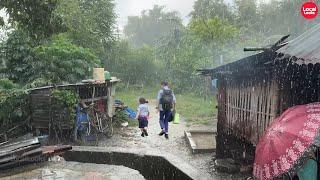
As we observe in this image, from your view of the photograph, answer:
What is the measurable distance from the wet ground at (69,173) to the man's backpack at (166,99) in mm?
4384

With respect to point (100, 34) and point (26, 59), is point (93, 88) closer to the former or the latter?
point (26, 59)

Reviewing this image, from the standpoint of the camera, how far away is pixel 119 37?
39094 millimetres

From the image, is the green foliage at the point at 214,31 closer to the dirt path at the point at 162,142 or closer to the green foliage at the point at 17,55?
the dirt path at the point at 162,142

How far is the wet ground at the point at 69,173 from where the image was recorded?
25.9 ft

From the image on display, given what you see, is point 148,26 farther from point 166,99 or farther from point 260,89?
point 260,89

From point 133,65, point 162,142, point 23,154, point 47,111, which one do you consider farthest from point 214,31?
point 23,154

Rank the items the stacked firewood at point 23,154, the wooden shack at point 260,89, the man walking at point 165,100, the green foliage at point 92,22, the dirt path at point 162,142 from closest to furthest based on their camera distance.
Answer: the wooden shack at point 260,89
the stacked firewood at point 23,154
the dirt path at point 162,142
the man walking at point 165,100
the green foliage at point 92,22

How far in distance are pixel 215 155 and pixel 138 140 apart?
3.90 m

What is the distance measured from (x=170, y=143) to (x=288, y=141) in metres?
9.33

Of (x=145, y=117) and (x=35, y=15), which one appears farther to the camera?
(x=145, y=117)

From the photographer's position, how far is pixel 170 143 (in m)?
13.8

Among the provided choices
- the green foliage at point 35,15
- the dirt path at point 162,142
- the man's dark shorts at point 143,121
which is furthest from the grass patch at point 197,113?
the green foliage at point 35,15

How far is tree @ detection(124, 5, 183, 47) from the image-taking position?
7962 cm

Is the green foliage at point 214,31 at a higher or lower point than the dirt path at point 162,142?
higher
